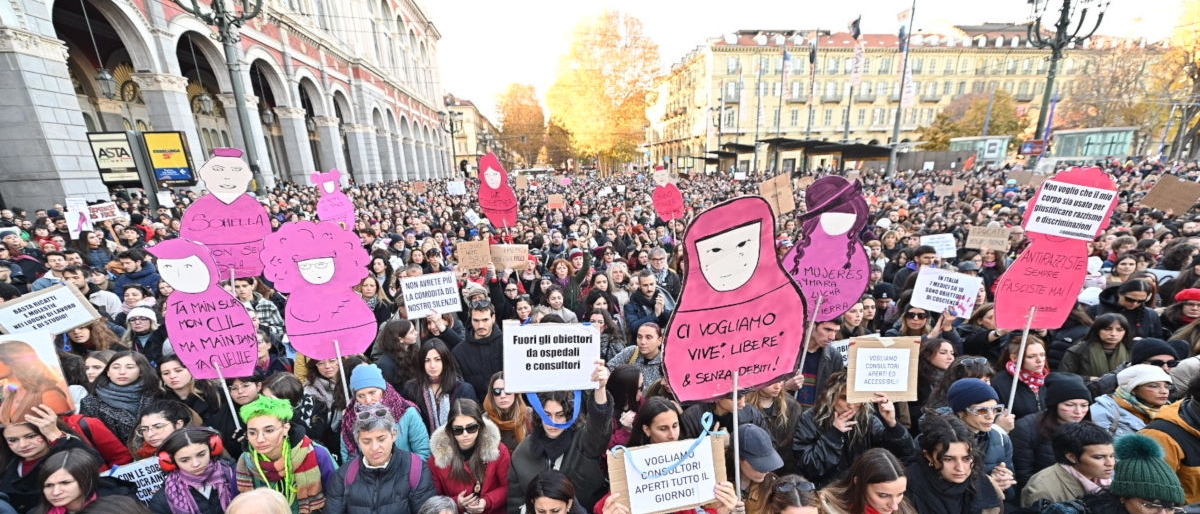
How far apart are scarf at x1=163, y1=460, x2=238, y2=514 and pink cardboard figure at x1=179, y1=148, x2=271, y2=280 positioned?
9.00 feet

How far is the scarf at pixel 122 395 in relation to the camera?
109 inches

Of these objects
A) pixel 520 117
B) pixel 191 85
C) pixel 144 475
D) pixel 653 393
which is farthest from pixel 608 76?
pixel 520 117

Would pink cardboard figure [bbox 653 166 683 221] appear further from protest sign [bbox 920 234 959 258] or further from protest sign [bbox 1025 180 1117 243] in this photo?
protest sign [bbox 1025 180 1117 243]

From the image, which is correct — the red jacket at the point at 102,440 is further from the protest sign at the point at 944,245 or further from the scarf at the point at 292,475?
the protest sign at the point at 944,245

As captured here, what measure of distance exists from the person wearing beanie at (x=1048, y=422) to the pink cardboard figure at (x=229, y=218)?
19.6ft

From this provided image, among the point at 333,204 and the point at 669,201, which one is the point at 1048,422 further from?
the point at 333,204

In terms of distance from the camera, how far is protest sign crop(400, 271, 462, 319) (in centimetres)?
403

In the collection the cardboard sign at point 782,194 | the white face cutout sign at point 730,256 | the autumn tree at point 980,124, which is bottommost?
the cardboard sign at point 782,194

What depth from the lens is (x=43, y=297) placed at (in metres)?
3.34

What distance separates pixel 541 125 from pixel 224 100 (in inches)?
2146

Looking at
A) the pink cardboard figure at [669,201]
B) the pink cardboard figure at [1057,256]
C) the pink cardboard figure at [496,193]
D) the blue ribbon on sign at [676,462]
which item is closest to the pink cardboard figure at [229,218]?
the pink cardboard figure at [496,193]

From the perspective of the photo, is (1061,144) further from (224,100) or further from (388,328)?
(224,100)

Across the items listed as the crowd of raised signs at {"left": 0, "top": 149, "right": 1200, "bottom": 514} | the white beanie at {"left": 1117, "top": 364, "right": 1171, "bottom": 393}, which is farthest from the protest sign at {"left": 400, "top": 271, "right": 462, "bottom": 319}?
the white beanie at {"left": 1117, "top": 364, "right": 1171, "bottom": 393}

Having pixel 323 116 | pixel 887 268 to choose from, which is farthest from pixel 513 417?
pixel 323 116
